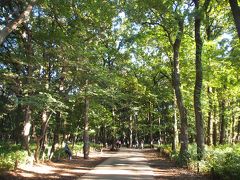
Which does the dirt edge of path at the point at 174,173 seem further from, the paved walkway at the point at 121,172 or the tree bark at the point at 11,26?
the tree bark at the point at 11,26

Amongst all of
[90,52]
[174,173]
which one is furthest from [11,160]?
[174,173]

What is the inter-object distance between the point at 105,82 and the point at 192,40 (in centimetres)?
1016

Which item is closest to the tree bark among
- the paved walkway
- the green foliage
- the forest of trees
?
the forest of trees

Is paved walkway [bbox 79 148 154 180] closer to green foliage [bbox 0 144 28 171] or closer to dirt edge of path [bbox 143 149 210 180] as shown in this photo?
dirt edge of path [bbox 143 149 210 180]

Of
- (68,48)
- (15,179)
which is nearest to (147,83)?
(68,48)

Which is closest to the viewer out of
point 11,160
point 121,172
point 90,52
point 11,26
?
point 11,26

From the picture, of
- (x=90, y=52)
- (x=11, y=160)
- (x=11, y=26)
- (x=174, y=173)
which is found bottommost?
(x=174, y=173)

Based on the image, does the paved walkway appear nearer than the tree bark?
No

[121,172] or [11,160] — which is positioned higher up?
[11,160]

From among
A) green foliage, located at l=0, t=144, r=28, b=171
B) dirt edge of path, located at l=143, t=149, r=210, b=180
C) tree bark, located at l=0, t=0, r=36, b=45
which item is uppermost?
tree bark, located at l=0, t=0, r=36, b=45

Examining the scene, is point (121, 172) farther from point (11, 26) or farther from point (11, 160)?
point (11, 26)

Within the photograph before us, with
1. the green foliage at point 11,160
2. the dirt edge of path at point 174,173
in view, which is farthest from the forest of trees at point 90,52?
the green foliage at point 11,160

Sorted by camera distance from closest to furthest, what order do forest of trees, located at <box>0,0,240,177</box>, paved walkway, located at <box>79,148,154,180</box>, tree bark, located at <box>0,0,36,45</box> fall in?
tree bark, located at <box>0,0,36,45</box>, forest of trees, located at <box>0,0,240,177</box>, paved walkway, located at <box>79,148,154,180</box>

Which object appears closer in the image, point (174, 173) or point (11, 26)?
point (11, 26)
